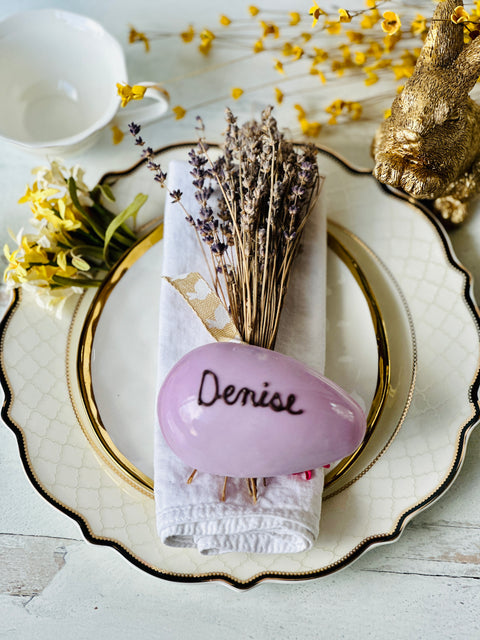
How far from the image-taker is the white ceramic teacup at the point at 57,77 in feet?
2.38

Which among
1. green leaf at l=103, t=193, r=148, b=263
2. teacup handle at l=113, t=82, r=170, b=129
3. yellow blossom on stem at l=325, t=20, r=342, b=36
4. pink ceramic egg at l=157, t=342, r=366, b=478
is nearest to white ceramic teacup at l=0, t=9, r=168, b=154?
teacup handle at l=113, t=82, r=170, b=129

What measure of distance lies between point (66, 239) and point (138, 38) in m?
0.30

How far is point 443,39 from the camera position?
0.55m

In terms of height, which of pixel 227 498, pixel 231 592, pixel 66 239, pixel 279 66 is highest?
pixel 279 66

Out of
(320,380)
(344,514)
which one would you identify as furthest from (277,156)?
(344,514)

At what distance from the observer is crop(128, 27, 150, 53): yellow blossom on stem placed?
2.56 feet

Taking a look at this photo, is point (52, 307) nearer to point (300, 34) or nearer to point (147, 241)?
point (147, 241)

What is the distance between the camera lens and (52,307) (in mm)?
659

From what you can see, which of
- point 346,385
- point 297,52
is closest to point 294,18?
point 297,52

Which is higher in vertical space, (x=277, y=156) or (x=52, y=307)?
(x=277, y=156)

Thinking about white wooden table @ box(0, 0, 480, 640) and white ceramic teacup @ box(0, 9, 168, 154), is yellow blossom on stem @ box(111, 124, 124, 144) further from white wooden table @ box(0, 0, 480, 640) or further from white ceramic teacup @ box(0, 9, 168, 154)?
white wooden table @ box(0, 0, 480, 640)

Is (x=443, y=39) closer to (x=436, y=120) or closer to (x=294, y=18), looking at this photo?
(x=436, y=120)

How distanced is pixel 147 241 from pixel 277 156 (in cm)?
18

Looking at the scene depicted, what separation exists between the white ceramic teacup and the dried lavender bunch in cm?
16
